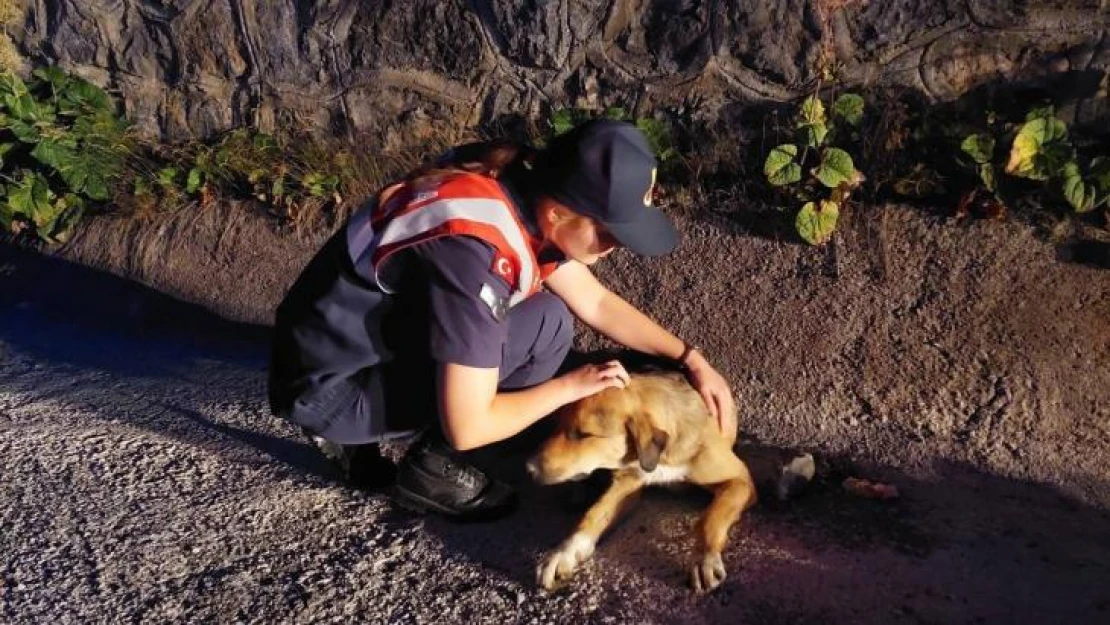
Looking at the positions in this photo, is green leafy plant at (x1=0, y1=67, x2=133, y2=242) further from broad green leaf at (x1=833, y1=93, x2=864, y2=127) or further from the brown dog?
broad green leaf at (x1=833, y1=93, x2=864, y2=127)

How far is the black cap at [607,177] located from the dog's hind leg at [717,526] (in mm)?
976

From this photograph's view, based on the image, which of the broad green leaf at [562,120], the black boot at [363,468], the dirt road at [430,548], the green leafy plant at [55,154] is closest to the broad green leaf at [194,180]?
the green leafy plant at [55,154]

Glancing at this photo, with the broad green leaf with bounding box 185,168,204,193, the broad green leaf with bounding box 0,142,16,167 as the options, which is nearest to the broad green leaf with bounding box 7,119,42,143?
the broad green leaf with bounding box 0,142,16,167

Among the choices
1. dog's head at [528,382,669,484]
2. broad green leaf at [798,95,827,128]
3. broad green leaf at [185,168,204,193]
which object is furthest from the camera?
broad green leaf at [185,168,204,193]

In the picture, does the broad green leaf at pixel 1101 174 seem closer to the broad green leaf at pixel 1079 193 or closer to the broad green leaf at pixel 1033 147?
the broad green leaf at pixel 1079 193

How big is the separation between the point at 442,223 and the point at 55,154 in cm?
406

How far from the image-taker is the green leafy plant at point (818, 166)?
419 cm

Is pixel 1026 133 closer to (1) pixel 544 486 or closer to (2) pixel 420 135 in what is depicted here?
(1) pixel 544 486

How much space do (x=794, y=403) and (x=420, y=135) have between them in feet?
8.50

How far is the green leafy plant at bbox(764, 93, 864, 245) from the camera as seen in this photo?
419 cm

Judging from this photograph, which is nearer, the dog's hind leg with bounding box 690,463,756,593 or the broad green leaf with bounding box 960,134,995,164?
the dog's hind leg with bounding box 690,463,756,593

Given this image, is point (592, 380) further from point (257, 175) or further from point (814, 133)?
point (257, 175)

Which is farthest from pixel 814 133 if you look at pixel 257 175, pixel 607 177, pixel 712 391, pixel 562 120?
pixel 257 175

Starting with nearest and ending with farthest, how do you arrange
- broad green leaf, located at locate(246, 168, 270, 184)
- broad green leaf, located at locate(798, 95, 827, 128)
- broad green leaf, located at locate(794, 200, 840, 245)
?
broad green leaf, located at locate(794, 200, 840, 245)
broad green leaf, located at locate(798, 95, 827, 128)
broad green leaf, located at locate(246, 168, 270, 184)
